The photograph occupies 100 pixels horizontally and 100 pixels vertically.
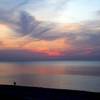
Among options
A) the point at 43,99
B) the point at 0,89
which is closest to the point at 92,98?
the point at 43,99

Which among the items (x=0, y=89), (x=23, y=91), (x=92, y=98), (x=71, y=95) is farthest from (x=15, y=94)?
(x=92, y=98)

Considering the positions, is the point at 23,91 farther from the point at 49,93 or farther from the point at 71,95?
the point at 71,95

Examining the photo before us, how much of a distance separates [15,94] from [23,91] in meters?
1.04

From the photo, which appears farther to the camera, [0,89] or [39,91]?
[0,89]

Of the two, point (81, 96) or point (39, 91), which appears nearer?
point (81, 96)

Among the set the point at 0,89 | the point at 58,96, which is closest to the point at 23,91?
the point at 0,89

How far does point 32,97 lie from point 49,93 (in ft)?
4.88

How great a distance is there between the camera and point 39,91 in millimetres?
19031

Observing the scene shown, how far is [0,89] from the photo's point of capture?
67.1ft

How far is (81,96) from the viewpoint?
16812 millimetres

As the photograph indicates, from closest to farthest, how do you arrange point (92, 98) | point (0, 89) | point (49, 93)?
1. point (92, 98)
2. point (49, 93)
3. point (0, 89)

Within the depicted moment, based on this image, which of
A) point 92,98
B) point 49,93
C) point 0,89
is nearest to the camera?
point 92,98

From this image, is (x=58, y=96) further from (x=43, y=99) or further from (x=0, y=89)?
(x=0, y=89)

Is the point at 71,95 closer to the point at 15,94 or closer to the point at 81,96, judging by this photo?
the point at 81,96
